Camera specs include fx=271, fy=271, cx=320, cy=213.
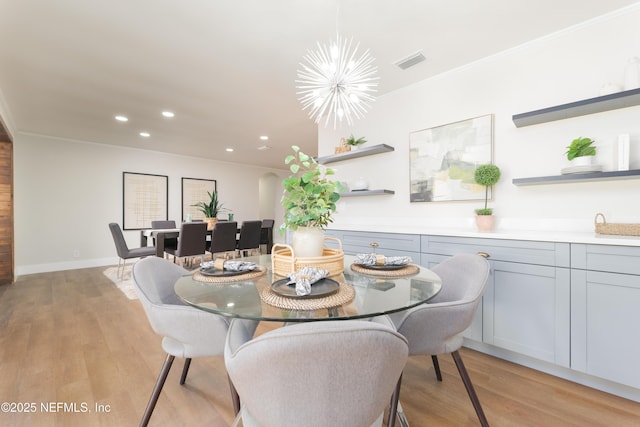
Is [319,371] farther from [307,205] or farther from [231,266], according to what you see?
[231,266]

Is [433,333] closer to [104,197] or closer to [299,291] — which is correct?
[299,291]

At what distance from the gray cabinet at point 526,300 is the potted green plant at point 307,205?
1302 millimetres

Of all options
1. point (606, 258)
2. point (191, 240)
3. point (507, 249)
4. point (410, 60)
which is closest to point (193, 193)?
point (191, 240)

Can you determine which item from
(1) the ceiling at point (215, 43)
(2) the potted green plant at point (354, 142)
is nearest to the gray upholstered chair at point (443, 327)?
(1) the ceiling at point (215, 43)

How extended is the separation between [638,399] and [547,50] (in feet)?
7.93

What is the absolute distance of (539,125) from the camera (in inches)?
85.9

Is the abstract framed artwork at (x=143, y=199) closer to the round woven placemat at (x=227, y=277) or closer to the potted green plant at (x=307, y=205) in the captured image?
the round woven placemat at (x=227, y=277)

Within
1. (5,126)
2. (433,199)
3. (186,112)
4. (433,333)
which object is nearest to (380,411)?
(433,333)

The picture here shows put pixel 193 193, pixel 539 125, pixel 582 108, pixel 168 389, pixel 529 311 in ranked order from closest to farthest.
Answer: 1. pixel 168 389
2. pixel 529 311
3. pixel 582 108
4. pixel 539 125
5. pixel 193 193

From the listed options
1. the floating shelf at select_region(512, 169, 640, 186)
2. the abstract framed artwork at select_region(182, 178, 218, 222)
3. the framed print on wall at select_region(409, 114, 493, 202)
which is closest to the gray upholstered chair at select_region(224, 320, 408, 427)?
the floating shelf at select_region(512, 169, 640, 186)

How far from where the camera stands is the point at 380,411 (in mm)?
727

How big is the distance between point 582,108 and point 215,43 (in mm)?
2792

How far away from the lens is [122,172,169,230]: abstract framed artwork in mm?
5574

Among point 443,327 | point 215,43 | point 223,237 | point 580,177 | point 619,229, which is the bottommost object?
point 443,327
